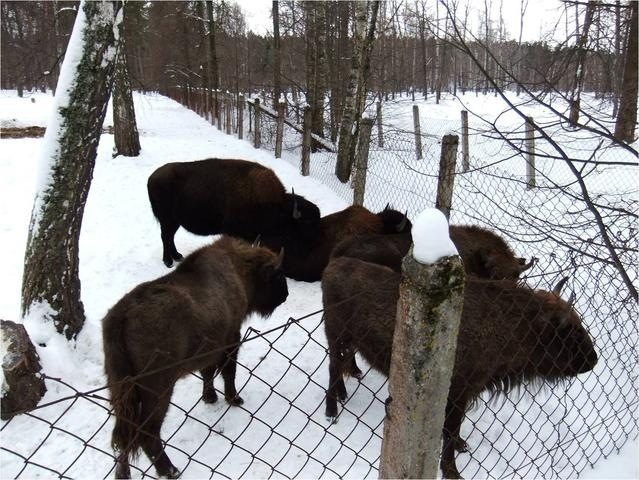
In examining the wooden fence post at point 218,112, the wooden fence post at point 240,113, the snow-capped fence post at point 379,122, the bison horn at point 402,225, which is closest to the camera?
the bison horn at point 402,225

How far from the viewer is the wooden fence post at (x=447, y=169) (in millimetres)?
4965

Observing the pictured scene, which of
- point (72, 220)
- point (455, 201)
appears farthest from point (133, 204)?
point (455, 201)

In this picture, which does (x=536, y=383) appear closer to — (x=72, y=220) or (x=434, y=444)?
(x=434, y=444)

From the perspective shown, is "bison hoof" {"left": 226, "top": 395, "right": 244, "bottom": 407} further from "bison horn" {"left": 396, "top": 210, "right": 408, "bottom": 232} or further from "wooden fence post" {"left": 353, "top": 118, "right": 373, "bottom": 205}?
"wooden fence post" {"left": 353, "top": 118, "right": 373, "bottom": 205}

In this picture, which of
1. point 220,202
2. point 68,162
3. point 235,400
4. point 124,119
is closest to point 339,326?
point 235,400

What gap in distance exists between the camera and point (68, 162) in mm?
3945

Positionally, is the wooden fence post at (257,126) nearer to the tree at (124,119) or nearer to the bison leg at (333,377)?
the tree at (124,119)

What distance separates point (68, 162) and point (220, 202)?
9.95 feet

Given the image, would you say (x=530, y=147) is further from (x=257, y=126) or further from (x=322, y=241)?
(x=257, y=126)

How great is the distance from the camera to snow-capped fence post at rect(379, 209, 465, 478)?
4.61 feet

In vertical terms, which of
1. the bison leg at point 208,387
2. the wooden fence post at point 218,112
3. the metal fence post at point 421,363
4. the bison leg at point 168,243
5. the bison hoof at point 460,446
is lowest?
the bison hoof at point 460,446

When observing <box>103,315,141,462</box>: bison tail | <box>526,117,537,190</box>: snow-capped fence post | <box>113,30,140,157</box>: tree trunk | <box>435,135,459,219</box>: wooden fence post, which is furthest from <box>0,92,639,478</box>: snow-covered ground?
<box>113,30,140,157</box>: tree trunk

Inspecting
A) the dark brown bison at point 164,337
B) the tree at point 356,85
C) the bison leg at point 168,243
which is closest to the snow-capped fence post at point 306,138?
the tree at point 356,85

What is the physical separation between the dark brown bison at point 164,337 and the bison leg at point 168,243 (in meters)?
3.04
